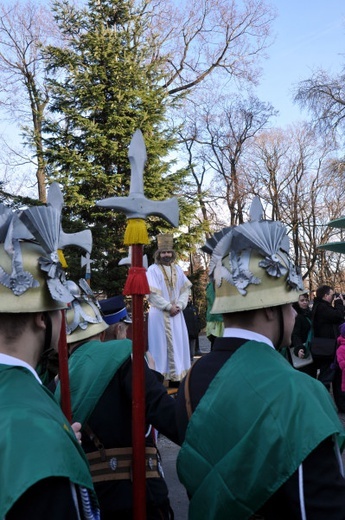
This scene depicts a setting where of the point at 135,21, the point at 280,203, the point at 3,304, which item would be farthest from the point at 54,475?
the point at 280,203

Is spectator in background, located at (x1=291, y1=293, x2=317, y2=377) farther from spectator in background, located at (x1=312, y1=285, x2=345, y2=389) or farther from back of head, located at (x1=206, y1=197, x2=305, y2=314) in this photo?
back of head, located at (x1=206, y1=197, x2=305, y2=314)

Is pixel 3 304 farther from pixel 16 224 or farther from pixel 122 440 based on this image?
pixel 122 440

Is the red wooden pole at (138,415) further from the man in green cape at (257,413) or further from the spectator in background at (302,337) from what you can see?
the spectator in background at (302,337)

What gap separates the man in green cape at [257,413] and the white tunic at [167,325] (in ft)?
20.0

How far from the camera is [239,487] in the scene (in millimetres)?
1815

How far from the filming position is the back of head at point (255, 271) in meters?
2.18

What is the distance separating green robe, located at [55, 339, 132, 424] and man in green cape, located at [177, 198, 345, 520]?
1.99 feet

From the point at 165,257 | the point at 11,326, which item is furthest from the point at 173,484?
the point at 11,326

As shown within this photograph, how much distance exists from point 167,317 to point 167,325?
0.12 m

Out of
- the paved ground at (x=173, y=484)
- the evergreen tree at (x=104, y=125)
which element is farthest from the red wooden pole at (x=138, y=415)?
the evergreen tree at (x=104, y=125)

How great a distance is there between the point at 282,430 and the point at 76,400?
1.29 meters

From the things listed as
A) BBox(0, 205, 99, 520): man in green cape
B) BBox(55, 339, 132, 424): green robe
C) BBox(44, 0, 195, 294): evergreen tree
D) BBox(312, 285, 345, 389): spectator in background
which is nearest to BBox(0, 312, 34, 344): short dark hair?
BBox(0, 205, 99, 520): man in green cape

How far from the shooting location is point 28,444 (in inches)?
54.6

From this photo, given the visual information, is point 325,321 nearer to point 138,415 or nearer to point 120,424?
point 120,424
